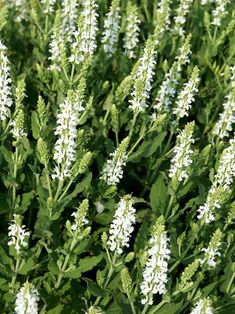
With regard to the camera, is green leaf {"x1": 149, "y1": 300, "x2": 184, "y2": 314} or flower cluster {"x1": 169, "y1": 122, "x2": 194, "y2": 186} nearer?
green leaf {"x1": 149, "y1": 300, "x2": 184, "y2": 314}

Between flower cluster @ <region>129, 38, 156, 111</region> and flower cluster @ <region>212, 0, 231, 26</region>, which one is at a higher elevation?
flower cluster @ <region>212, 0, 231, 26</region>

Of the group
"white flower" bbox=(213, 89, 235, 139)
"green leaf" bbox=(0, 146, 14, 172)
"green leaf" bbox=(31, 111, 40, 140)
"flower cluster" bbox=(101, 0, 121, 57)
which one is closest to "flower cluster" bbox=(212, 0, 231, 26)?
"flower cluster" bbox=(101, 0, 121, 57)

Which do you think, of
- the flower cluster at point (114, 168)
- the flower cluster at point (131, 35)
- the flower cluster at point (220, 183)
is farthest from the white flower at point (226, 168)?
the flower cluster at point (131, 35)

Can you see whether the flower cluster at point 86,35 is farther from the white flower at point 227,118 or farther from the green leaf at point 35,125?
the white flower at point 227,118

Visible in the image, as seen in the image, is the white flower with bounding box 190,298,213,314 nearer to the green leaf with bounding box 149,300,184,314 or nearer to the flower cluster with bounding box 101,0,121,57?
the green leaf with bounding box 149,300,184,314

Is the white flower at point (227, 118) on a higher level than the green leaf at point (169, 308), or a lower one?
higher

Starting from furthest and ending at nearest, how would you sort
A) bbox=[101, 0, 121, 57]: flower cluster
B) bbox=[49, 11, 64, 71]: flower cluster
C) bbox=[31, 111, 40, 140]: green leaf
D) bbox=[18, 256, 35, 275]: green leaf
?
bbox=[101, 0, 121, 57]: flower cluster
bbox=[49, 11, 64, 71]: flower cluster
bbox=[31, 111, 40, 140]: green leaf
bbox=[18, 256, 35, 275]: green leaf

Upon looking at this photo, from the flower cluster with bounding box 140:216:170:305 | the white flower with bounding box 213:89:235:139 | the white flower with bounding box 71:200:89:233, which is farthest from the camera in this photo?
the white flower with bounding box 213:89:235:139

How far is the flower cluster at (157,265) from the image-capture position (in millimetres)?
3887

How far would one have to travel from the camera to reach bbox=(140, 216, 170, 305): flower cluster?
3887mm

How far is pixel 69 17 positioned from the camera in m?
6.26

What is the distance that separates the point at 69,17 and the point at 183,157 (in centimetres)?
235

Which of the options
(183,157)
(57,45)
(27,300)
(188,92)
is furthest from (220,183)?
(57,45)

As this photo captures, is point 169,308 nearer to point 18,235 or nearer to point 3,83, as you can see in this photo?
point 18,235
